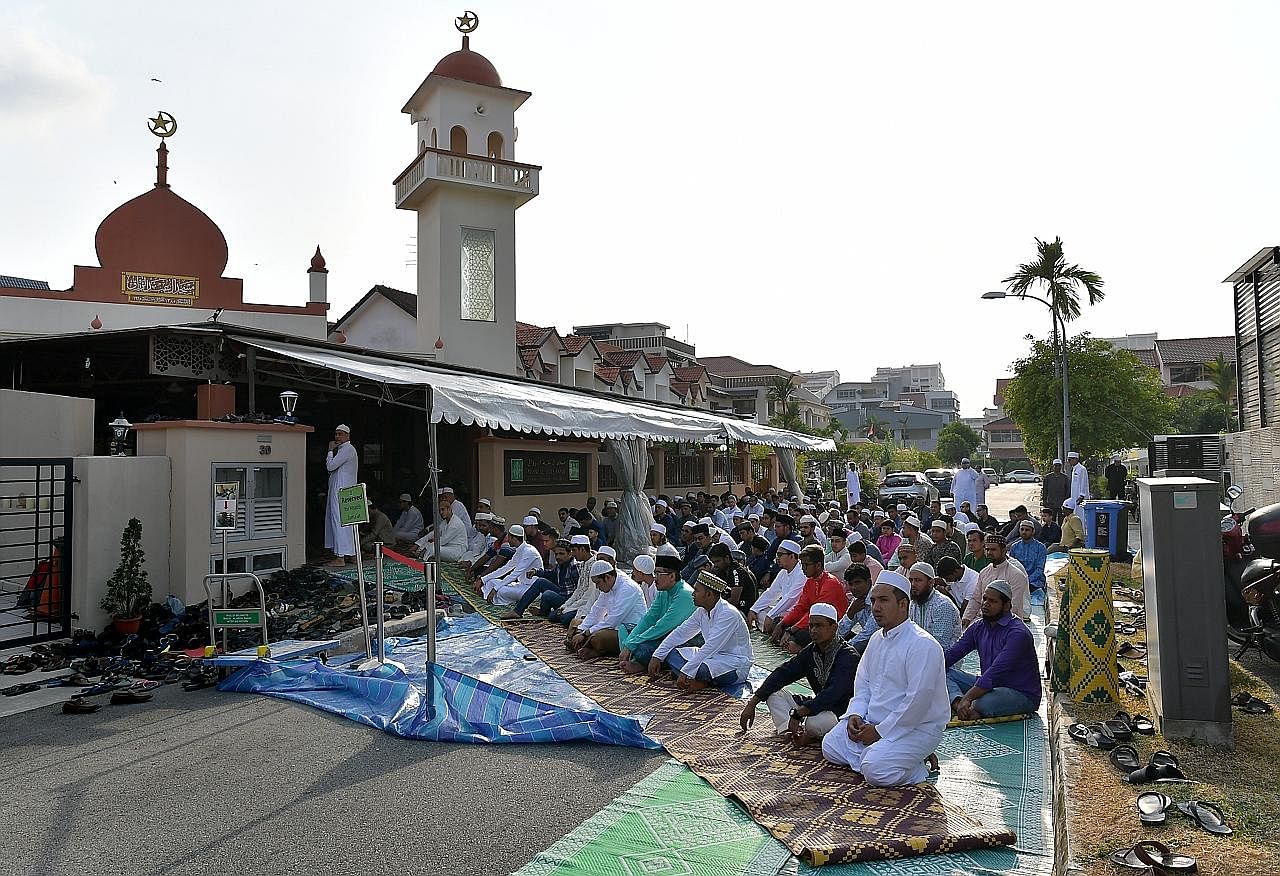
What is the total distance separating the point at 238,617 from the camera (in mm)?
7141

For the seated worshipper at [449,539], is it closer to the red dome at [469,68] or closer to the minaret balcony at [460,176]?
the minaret balcony at [460,176]

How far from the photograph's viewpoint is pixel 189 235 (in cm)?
2091

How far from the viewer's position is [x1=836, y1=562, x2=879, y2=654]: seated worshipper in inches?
269

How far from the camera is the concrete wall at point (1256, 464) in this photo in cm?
1297

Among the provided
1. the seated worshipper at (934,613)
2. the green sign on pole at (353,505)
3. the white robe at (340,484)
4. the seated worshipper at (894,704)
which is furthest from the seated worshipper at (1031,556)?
the white robe at (340,484)

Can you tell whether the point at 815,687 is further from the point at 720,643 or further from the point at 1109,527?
the point at 1109,527

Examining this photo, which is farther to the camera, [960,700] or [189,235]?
[189,235]

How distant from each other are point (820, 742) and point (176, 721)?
4.15 metres

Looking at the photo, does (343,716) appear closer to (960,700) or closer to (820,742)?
(820,742)

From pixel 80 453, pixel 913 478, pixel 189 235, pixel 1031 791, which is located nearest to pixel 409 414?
pixel 80 453

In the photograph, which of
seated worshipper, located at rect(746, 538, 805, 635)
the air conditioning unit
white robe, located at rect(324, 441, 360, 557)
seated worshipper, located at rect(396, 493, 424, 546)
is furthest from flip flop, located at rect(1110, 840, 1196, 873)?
seated worshipper, located at rect(396, 493, 424, 546)

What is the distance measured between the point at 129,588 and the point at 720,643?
542 cm

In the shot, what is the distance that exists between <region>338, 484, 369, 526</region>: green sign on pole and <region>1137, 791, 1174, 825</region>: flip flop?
5.41 m

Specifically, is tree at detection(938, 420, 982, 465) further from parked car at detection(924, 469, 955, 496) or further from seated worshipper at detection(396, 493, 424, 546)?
seated worshipper at detection(396, 493, 424, 546)
